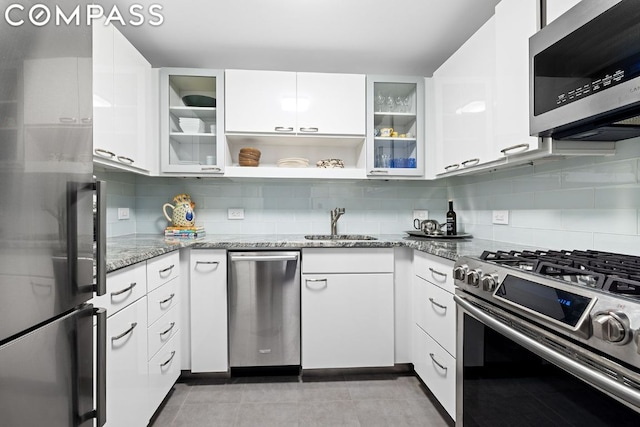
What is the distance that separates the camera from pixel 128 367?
1271 millimetres

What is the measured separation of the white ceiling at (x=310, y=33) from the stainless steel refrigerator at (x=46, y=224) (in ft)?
4.01

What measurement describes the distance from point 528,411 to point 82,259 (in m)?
1.28

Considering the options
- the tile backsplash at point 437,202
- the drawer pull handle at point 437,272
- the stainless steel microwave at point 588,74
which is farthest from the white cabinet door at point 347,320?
the stainless steel microwave at point 588,74

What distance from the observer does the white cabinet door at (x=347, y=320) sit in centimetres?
196

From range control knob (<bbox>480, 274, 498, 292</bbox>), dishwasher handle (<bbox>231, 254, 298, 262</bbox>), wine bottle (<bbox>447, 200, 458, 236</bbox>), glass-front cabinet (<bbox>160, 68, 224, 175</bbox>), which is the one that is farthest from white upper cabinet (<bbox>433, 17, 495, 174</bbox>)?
glass-front cabinet (<bbox>160, 68, 224, 175</bbox>)

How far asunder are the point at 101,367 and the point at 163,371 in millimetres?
986

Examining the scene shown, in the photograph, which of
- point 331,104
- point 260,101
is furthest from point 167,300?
point 331,104

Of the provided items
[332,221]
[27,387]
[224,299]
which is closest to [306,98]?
[332,221]

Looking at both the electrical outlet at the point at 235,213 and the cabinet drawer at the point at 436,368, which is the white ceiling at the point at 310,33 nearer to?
the electrical outlet at the point at 235,213

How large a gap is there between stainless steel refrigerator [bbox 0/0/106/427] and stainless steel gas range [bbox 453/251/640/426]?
1.15m

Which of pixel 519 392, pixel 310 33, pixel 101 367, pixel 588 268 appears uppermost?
pixel 310 33

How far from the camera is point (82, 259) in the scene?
28.8 inches

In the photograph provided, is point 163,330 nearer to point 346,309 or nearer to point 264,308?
point 264,308

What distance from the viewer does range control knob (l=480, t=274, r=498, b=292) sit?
102cm
